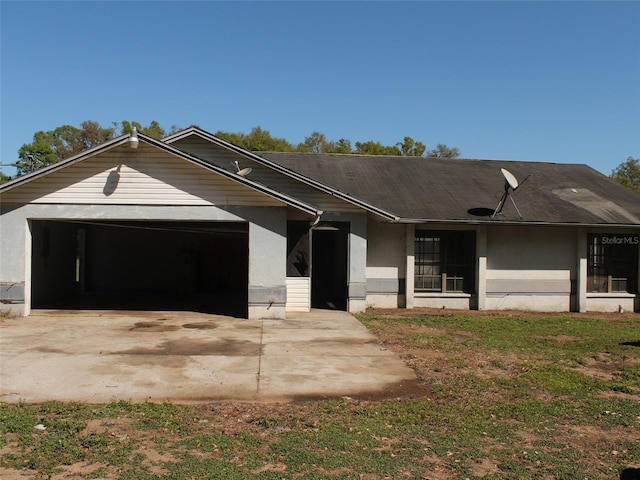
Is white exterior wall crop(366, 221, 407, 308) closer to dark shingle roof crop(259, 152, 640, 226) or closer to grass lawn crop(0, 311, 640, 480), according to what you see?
dark shingle roof crop(259, 152, 640, 226)

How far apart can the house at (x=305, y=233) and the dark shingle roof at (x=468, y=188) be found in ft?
0.27

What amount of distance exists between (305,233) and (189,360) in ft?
21.3

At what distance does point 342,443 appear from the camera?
5.52 meters

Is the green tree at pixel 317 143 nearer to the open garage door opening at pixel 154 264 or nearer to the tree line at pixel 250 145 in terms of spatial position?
the tree line at pixel 250 145

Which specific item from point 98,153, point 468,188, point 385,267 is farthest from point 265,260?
point 468,188

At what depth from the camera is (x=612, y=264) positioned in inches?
698

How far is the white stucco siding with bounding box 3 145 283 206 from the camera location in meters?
13.0

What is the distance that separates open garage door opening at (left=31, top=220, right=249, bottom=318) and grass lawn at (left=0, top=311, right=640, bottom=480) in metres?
10.4

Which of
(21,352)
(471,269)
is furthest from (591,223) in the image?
(21,352)

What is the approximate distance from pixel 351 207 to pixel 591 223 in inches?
287

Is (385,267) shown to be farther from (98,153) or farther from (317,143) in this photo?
(317,143)

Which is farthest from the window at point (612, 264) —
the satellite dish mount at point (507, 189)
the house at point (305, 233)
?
the satellite dish mount at point (507, 189)

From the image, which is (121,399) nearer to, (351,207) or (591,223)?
(351,207)

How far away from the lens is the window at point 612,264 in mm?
17594
